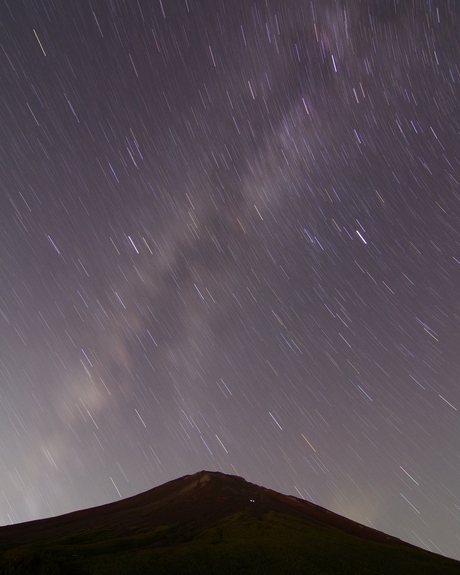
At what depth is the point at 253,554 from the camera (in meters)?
33.7

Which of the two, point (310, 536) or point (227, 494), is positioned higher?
point (310, 536)

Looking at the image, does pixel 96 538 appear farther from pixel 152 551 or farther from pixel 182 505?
pixel 182 505

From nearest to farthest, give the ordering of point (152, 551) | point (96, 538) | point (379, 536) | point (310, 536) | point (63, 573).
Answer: point (63, 573), point (152, 551), point (310, 536), point (96, 538), point (379, 536)

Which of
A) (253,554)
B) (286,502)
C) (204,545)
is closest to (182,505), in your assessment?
(286,502)

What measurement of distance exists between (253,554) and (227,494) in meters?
35.0

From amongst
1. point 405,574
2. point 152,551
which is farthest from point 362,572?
point 152,551

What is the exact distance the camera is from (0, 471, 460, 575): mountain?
101ft

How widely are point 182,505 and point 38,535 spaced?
21.4 metres

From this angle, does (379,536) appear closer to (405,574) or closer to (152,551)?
(405,574)

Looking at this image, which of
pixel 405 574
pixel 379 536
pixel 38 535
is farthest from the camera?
pixel 379 536

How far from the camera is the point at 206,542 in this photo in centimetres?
3906

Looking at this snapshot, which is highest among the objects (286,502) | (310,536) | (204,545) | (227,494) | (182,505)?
(204,545)

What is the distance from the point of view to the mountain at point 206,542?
3066 cm

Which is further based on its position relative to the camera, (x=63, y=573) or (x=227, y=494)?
(x=227, y=494)
